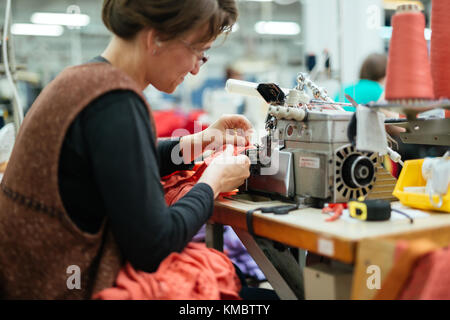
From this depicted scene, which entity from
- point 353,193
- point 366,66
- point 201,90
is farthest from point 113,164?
point 201,90

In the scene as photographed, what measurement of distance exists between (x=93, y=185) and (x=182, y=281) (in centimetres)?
30

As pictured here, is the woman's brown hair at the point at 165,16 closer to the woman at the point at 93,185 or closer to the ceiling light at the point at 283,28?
the woman at the point at 93,185

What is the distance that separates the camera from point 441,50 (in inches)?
52.9

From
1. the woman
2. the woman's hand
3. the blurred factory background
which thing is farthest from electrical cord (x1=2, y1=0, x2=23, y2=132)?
the woman

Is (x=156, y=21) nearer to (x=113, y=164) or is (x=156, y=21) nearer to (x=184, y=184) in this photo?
(x=113, y=164)

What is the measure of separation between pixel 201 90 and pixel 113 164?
8.23 meters

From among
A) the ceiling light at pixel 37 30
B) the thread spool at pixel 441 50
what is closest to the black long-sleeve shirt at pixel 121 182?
the thread spool at pixel 441 50

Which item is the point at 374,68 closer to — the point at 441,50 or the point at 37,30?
the point at 441,50

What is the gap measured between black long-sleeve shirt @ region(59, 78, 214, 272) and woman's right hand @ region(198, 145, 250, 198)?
0.19 meters

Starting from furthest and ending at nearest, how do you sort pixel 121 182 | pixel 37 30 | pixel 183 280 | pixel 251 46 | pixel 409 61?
pixel 37 30 < pixel 251 46 < pixel 409 61 < pixel 183 280 < pixel 121 182

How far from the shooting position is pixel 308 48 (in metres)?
6.62

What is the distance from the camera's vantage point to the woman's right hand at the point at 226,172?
1254 millimetres

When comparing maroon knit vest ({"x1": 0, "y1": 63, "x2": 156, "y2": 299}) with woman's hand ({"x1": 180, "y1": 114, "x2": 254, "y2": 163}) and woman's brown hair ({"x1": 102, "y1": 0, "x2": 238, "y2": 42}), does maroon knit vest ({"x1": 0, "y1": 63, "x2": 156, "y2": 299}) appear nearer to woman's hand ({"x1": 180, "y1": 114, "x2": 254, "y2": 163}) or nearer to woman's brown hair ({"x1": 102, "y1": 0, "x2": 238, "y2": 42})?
woman's brown hair ({"x1": 102, "y1": 0, "x2": 238, "y2": 42})
